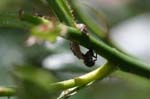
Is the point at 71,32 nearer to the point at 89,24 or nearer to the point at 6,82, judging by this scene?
the point at 89,24

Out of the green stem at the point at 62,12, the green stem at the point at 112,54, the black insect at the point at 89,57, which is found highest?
the green stem at the point at 62,12

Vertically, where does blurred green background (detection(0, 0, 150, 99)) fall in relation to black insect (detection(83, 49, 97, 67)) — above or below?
above

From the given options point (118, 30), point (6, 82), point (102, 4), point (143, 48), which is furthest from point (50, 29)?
point (102, 4)

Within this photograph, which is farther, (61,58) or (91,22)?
(61,58)

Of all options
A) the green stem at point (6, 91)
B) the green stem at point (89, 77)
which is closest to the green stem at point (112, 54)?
the green stem at point (89, 77)

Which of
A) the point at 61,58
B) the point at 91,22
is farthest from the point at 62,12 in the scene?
the point at 61,58

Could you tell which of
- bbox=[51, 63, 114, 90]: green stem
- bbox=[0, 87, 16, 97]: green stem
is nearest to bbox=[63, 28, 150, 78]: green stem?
bbox=[51, 63, 114, 90]: green stem

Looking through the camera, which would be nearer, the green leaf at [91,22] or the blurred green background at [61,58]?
the green leaf at [91,22]

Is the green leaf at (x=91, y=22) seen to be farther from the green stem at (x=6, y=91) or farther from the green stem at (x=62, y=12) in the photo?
the green stem at (x=6, y=91)

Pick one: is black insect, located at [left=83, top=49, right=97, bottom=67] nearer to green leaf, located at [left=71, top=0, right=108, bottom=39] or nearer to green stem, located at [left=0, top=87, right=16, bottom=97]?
green leaf, located at [left=71, top=0, right=108, bottom=39]

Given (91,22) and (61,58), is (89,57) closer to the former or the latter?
(91,22)

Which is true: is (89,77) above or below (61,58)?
below
